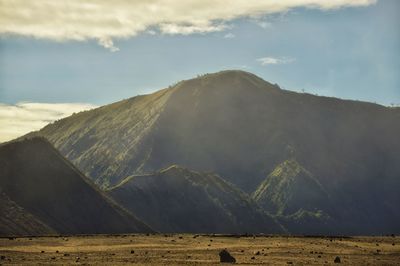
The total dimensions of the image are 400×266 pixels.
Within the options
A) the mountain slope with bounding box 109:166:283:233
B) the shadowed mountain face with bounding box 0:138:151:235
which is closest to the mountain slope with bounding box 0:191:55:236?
the shadowed mountain face with bounding box 0:138:151:235

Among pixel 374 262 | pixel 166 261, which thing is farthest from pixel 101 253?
pixel 374 262

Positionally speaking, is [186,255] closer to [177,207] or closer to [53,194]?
[53,194]

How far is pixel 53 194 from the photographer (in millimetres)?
143375

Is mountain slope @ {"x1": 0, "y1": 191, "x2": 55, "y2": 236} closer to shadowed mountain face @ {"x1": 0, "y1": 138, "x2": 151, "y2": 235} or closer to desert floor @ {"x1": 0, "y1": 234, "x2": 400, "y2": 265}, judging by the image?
shadowed mountain face @ {"x1": 0, "y1": 138, "x2": 151, "y2": 235}

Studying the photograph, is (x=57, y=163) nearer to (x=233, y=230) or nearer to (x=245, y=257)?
(x=233, y=230)

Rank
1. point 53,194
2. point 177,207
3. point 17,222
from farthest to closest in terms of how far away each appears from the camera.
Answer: point 177,207 < point 53,194 < point 17,222

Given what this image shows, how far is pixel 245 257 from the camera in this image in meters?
61.2

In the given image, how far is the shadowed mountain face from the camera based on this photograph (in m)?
133

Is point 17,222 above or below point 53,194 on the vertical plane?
below

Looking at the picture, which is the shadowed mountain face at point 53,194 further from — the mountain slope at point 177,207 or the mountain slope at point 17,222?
the mountain slope at point 177,207

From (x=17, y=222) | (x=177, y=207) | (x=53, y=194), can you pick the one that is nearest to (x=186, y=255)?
(x=17, y=222)

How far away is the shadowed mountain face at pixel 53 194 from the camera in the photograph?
133000 millimetres

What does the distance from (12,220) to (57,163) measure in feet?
132

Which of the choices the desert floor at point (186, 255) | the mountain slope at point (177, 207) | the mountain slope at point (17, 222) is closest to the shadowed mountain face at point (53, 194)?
the mountain slope at point (17, 222)
